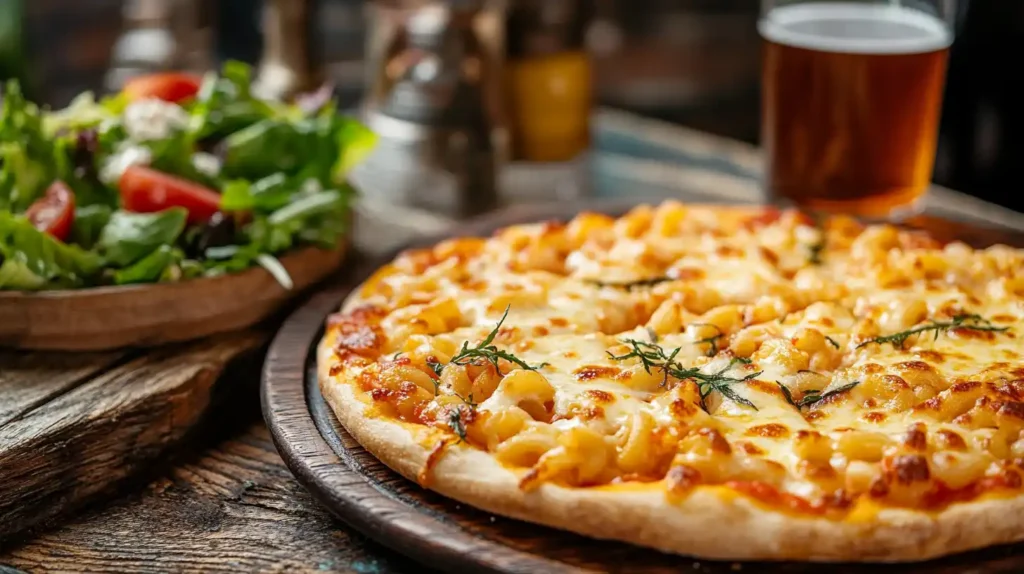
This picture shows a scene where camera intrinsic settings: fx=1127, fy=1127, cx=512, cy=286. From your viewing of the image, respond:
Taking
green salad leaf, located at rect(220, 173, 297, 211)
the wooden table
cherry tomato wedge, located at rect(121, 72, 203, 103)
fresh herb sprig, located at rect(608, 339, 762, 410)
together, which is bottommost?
the wooden table

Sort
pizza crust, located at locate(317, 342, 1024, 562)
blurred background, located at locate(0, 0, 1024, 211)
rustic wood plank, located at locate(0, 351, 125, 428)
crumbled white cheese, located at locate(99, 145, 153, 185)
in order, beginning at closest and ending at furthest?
pizza crust, located at locate(317, 342, 1024, 562) < rustic wood plank, located at locate(0, 351, 125, 428) < crumbled white cheese, located at locate(99, 145, 153, 185) < blurred background, located at locate(0, 0, 1024, 211)

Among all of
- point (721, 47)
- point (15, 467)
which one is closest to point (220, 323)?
point (15, 467)

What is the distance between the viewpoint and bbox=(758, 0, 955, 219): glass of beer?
3.30 m

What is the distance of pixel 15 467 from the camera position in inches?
89.6

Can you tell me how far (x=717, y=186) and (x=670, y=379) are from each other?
2.12 meters

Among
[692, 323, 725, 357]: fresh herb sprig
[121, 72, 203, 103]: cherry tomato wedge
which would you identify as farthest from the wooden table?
[121, 72, 203, 103]: cherry tomato wedge

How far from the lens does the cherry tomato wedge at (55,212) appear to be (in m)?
2.92

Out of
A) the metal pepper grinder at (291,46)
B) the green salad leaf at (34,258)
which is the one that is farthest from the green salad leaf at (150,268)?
the metal pepper grinder at (291,46)

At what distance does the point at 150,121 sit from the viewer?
3346 mm

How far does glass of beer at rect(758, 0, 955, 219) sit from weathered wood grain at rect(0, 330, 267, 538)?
1.75 m

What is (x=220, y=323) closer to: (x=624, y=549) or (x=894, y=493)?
(x=624, y=549)

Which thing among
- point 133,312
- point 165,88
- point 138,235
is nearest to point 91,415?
point 133,312

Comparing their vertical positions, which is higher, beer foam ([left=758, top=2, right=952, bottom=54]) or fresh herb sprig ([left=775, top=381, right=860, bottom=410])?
beer foam ([left=758, top=2, right=952, bottom=54])

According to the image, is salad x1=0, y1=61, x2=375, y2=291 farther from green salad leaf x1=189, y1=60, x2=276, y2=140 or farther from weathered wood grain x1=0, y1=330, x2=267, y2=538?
weathered wood grain x1=0, y1=330, x2=267, y2=538
